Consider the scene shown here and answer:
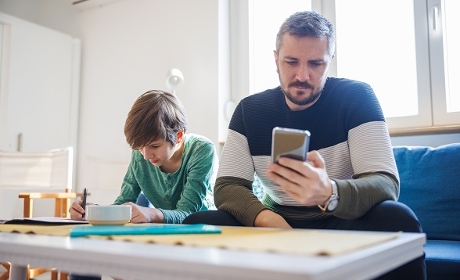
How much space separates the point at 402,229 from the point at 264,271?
2.03 feet

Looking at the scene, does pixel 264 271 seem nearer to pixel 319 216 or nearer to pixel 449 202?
pixel 319 216

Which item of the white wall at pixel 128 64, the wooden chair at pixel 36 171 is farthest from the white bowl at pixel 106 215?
the wooden chair at pixel 36 171

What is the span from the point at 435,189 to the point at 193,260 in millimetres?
1498

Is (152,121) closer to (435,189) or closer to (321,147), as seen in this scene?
(321,147)

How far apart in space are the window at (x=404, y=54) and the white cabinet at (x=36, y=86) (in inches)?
73.7

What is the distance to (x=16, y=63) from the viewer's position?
3439mm

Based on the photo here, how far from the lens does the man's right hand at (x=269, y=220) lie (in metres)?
1.19

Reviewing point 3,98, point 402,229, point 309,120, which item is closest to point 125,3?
point 3,98

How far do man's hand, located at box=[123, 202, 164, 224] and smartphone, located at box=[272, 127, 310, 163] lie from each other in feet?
1.78

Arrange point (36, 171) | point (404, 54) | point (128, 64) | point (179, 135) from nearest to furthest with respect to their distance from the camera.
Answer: point (179, 135)
point (404, 54)
point (36, 171)
point (128, 64)

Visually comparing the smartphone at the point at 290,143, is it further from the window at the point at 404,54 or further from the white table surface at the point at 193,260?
the window at the point at 404,54

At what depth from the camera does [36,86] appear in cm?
357

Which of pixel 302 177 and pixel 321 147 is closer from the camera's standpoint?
pixel 302 177

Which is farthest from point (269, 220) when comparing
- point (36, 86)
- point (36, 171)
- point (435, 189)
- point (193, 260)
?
point (36, 86)
